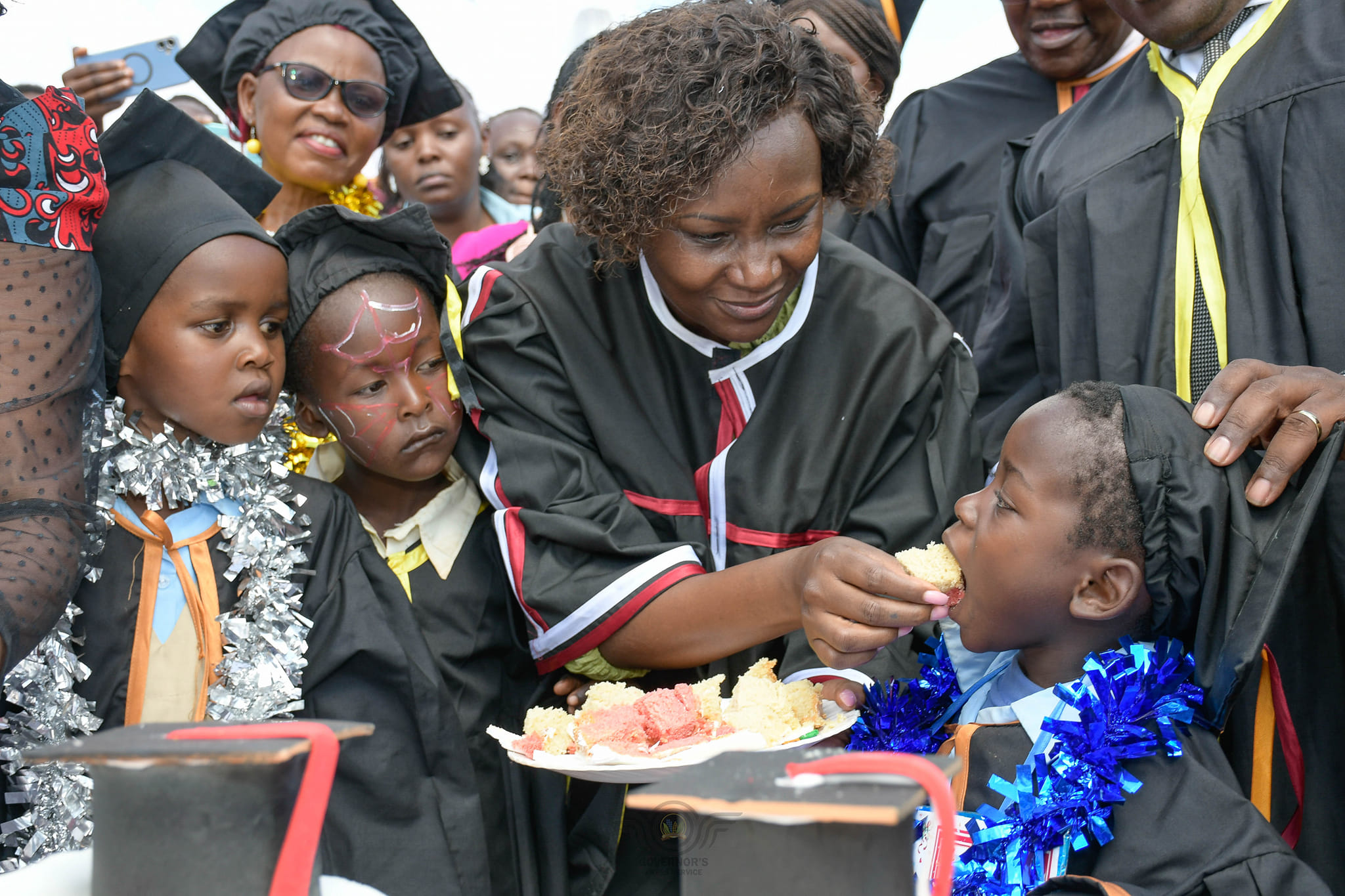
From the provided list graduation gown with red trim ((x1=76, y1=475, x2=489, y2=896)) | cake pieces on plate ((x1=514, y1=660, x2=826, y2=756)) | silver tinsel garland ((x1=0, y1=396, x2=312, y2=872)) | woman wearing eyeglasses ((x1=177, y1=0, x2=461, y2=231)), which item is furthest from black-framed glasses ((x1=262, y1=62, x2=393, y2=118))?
cake pieces on plate ((x1=514, y1=660, x2=826, y2=756))

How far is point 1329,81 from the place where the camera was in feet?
7.79

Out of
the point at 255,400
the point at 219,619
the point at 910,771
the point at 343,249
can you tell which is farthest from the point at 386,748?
the point at 910,771

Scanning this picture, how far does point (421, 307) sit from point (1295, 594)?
6.84 ft

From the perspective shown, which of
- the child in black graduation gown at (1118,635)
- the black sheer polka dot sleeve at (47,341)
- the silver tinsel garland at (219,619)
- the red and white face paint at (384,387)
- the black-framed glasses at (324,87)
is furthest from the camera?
the black-framed glasses at (324,87)

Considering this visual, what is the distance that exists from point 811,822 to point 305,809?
49 cm

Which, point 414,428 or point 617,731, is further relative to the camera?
point 414,428

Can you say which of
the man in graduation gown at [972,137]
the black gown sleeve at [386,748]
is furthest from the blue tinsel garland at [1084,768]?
the man in graduation gown at [972,137]

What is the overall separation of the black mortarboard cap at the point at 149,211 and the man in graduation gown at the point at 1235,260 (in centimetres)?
199

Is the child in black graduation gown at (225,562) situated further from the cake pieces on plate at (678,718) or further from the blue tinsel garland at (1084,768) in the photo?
the blue tinsel garland at (1084,768)

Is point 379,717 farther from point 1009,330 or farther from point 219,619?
point 1009,330

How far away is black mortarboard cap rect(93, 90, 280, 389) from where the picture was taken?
7.91ft

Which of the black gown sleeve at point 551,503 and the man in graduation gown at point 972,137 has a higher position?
the man in graduation gown at point 972,137

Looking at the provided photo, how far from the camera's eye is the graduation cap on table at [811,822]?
1.05 m

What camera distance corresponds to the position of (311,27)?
3.70 metres
